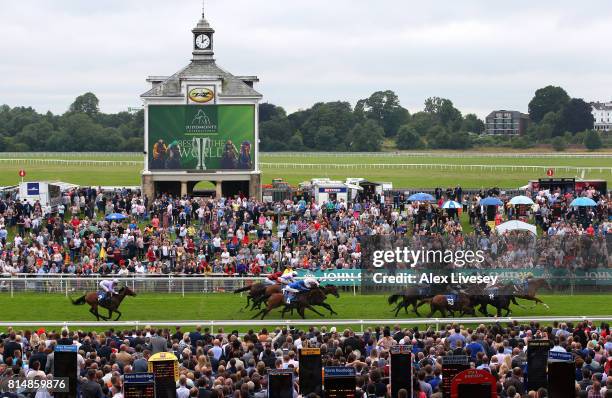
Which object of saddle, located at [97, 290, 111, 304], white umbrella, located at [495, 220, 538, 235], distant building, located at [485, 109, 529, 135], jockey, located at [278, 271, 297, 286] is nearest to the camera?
saddle, located at [97, 290, 111, 304]

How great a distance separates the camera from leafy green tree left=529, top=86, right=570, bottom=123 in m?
126

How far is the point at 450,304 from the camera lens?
849 inches

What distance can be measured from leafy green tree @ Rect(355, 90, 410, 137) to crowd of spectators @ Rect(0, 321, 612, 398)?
115 metres

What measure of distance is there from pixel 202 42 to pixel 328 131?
2405 inches

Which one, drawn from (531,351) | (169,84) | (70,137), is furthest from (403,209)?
(70,137)

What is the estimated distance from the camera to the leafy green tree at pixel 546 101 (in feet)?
414

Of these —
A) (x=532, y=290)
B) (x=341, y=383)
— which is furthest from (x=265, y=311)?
(x=341, y=383)

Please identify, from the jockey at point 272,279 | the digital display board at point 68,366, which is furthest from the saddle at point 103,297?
the digital display board at point 68,366

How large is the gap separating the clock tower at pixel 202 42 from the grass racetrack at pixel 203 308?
17.1m

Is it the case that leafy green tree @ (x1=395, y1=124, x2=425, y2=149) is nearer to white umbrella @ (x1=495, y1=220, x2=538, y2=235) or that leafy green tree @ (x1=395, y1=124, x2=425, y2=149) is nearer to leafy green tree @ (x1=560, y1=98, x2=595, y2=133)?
leafy green tree @ (x1=560, y1=98, x2=595, y2=133)

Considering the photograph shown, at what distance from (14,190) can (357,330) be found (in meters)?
23.6

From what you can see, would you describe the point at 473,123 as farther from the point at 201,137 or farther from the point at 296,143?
the point at 201,137

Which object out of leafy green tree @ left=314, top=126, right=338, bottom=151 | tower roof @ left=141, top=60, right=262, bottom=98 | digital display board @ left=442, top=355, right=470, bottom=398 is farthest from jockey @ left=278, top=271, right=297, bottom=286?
leafy green tree @ left=314, top=126, right=338, bottom=151

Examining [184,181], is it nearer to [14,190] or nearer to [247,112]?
[247,112]
